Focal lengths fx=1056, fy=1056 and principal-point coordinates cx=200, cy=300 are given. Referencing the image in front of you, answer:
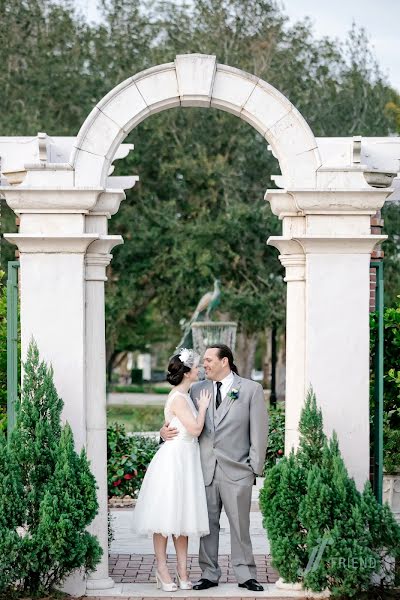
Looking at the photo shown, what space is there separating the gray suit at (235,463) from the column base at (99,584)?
2.17 feet

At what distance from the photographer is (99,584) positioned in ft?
23.9

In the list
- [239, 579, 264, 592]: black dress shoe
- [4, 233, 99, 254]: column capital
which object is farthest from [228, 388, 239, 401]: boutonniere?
[4, 233, 99, 254]: column capital

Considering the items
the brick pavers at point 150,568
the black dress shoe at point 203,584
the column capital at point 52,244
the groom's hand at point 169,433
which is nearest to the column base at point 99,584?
the brick pavers at point 150,568

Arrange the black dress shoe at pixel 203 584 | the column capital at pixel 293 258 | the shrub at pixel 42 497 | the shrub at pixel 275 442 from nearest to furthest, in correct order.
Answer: the shrub at pixel 42 497
the black dress shoe at pixel 203 584
the column capital at pixel 293 258
the shrub at pixel 275 442

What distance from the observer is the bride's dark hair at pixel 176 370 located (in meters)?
7.34

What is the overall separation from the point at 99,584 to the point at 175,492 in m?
0.84

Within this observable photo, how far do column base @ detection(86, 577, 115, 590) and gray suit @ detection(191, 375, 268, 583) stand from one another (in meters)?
0.66

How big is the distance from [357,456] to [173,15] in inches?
796

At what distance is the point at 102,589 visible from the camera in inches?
287

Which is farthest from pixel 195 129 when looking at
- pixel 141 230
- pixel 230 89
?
pixel 230 89

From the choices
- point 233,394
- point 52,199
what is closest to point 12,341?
→ point 52,199

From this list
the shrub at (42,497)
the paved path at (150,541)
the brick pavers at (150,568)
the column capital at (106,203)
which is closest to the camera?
the shrub at (42,497)

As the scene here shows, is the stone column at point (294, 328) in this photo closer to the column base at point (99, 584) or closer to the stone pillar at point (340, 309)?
the stone pillar at point (340, 309)

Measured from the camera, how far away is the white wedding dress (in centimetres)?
715
